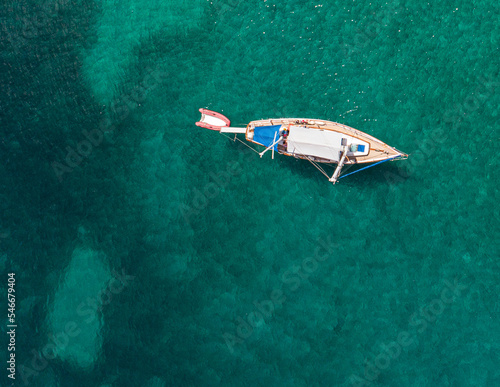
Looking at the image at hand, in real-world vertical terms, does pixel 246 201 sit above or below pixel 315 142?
below

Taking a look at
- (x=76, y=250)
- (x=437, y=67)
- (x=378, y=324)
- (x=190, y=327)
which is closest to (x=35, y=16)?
(x=76, y=250)

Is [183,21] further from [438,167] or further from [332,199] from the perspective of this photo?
[438,167]

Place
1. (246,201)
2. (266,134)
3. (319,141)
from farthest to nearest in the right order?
(246,201), (266,134), (319,141)

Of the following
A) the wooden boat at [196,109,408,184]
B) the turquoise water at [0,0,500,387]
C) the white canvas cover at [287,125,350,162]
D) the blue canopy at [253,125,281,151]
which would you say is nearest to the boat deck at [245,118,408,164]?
the wooden boat at [196,109,408,184]

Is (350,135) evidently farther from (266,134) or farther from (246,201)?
(246,201)

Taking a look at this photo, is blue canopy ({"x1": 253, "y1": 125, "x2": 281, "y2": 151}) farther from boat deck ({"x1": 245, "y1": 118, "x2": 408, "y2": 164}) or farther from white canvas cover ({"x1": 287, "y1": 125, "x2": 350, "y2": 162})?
white canvas cover ({"x1": 287, "y1": 125, "x2": 350, "y2": 162})

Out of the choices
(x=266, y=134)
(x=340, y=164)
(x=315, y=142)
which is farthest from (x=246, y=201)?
(x=340, y=164)
